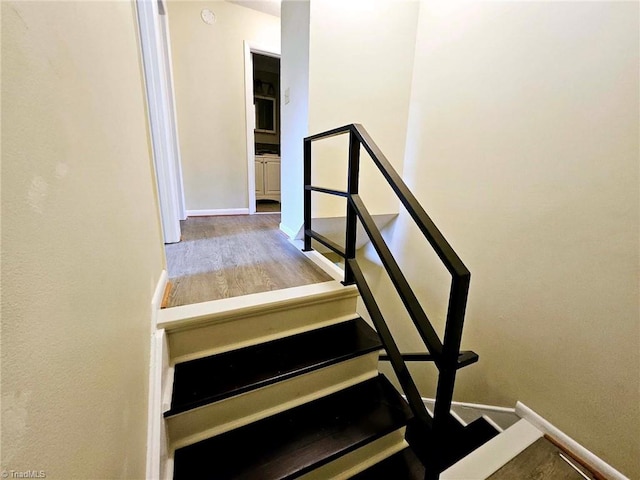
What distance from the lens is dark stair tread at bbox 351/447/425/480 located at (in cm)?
109

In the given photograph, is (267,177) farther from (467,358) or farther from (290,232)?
(467,358)

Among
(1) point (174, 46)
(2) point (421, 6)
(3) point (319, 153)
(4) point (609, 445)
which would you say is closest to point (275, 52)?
(1) point (174, 46)

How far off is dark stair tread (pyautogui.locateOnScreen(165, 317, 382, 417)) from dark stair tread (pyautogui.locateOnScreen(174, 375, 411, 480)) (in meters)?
0.18

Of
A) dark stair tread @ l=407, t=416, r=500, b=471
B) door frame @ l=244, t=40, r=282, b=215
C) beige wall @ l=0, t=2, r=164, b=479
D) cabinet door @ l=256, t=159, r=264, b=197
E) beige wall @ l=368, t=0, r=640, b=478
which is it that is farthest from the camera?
cabinet door @ l=256, t=159, r=264, b=197

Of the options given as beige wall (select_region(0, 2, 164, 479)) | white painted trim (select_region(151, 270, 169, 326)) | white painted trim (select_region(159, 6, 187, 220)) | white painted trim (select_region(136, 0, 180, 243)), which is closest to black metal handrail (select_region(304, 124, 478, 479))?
beige wall (select_region(0, 2, 164, 479))

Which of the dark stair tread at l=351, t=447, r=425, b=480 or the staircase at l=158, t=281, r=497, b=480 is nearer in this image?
the staircase at l=158, t=281, r=497, b=480

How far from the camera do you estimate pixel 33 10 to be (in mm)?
396

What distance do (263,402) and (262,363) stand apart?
0.15 metres

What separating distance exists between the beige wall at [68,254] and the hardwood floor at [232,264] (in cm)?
56

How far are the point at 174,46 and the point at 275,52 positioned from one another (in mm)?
1101

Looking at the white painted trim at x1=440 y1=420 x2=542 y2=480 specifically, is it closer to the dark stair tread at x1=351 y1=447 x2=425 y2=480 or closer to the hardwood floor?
the dark stair tread at x1=351 y1=447 x2=425 y2=480

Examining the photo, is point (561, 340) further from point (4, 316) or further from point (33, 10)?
point (33, 10)

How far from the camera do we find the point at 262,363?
1.15m

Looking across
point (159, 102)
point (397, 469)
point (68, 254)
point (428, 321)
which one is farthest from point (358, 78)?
point (397, 469)
